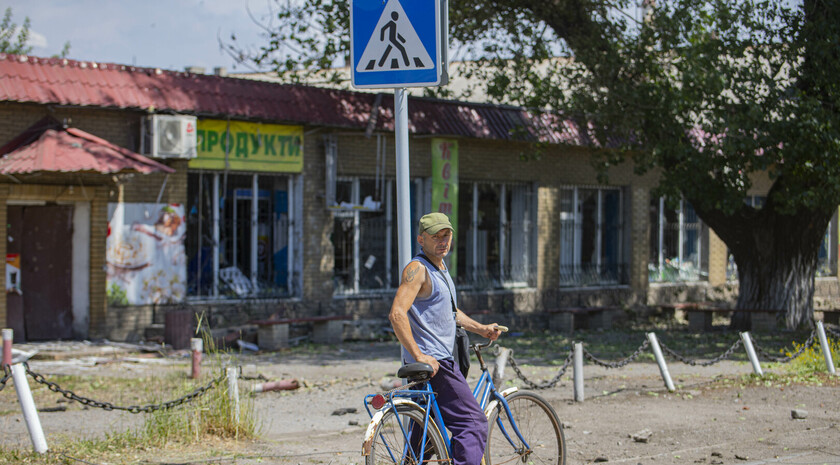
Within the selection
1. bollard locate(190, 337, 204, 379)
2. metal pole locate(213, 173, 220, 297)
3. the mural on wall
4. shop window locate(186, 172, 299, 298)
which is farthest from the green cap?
metal pole locate(213, 173, 220, 297)

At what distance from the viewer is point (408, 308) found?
15.7ft

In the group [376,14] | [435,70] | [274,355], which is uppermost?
[376,14]

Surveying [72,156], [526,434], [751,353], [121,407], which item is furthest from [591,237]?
[526,434]

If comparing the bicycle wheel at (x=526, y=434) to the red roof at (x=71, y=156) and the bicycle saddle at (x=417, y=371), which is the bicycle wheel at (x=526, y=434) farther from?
the red roof at (x=71, y=156)

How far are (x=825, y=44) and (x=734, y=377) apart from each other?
545 centimetres

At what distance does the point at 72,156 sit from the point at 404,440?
29.9ft

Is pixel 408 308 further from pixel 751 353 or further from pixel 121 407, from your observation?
pixel 751 353

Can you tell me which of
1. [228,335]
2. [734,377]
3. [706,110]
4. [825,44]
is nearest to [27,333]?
[228,335]

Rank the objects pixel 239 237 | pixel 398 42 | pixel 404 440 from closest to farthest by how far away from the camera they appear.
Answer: pixel 404 440
pixel 398 42
pixel 239 237

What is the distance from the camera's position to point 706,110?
13.9m

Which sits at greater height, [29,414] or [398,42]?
[398,42]

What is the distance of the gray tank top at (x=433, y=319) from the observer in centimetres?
497

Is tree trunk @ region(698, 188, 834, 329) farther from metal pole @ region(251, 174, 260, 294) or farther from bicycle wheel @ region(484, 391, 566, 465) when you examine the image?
bicycle wheel @ region(484, 391, 566, 465)

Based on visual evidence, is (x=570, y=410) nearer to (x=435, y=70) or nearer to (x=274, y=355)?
(x=435, y=70)
